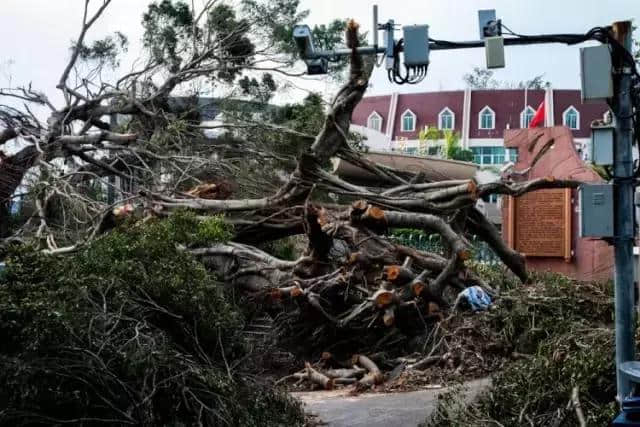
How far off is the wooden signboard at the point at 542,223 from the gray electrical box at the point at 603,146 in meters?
10.7

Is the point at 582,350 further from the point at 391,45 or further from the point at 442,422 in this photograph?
the point at 391,45

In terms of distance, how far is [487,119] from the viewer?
47281 mm

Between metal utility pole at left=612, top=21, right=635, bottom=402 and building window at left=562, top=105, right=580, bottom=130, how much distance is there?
128ft

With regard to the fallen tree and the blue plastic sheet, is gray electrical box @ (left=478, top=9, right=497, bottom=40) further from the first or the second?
the blue plastic sheet

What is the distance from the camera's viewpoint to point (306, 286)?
11.1 m

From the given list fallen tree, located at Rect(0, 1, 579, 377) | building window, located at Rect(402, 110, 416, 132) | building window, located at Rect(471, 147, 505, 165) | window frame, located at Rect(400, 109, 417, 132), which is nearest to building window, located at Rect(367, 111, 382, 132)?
window frame, located at Rect(400, 109, 417, 132)

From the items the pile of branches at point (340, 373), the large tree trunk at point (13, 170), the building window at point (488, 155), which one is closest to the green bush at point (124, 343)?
the pile of branches at point (340, 373)

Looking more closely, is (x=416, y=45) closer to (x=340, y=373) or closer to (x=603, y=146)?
(x=603, y=146)

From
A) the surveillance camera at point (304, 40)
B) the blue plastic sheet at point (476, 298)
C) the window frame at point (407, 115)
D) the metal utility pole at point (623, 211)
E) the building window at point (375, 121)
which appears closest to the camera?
the metal utility pole at point (623, 211)

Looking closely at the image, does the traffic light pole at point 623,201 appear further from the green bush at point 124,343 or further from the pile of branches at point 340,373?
the pile of branches at point 340,373

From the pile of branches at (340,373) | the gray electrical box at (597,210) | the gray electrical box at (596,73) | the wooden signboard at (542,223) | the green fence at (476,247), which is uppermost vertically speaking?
the gray electrical box at (596,73)

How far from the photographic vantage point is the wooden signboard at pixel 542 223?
1691cm

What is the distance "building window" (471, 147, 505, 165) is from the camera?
47344 mm

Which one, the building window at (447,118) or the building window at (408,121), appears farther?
the building window at (408,121)
